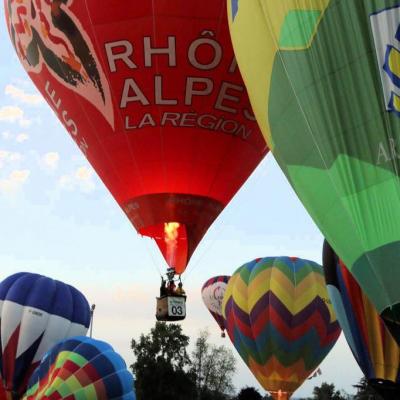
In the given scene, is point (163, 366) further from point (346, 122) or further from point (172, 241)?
point (346, 122)

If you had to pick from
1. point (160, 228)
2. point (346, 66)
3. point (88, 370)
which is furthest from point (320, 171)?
point (88, 370)

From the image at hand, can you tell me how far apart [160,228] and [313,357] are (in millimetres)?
6493

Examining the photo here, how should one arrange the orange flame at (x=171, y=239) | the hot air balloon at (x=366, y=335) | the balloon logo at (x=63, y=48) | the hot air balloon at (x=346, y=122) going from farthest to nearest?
1. the orange flame at (x=171, y=239)
2. the balloon logo at (x=63, y=48)
3. the hot air balloon at (x=366, y=335)
4. the hot air balloon at (x=346, y=122)

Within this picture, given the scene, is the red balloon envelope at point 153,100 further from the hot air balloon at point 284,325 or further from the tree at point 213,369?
the tree at point 213,369

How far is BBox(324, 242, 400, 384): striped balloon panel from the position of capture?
9.25 metres

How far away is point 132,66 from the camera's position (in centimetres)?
1017

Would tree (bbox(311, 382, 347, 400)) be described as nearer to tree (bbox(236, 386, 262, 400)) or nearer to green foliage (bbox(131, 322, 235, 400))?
green foliage (bbox(131, 322, 235, 400))

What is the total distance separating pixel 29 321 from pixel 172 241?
16.0 feet

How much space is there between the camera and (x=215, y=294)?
90.6ft

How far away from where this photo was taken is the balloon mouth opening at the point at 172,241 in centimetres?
1116

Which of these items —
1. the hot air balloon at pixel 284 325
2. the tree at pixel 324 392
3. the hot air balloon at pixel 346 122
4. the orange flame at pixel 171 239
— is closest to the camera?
the hot air balloon at pixel 346 122

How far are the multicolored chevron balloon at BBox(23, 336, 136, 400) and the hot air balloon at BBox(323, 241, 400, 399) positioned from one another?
14.9ft

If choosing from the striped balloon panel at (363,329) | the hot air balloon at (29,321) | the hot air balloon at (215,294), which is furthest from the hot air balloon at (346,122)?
the hot air balloon at (215,294)

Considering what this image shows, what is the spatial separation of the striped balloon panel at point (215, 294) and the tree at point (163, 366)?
638cm
